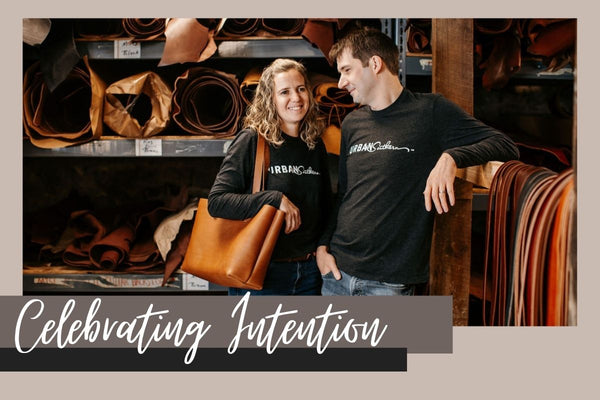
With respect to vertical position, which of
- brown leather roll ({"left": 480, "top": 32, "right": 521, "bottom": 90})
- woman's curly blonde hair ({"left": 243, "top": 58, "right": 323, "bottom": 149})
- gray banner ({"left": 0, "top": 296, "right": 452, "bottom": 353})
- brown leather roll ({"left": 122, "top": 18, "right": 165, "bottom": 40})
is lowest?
gray banner ({"left": 0, "top": 296, "right": 452, "bottom": 353})

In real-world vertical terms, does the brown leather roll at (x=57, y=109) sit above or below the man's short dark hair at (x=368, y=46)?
below

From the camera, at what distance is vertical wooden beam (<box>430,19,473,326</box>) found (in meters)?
1.80

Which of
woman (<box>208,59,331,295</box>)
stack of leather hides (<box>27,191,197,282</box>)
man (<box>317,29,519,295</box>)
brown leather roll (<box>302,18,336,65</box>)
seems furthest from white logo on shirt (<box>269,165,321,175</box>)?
stack of leather hides (<box>27,191,197,282</box>)

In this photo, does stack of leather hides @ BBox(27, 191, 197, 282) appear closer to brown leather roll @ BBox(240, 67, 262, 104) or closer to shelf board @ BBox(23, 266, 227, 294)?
shelf board @ BBox(23, 266, 227, 294)

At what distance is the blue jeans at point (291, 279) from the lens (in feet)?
5.31

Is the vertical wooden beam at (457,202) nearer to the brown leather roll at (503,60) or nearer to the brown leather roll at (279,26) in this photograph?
the brown leather roll at (503,60)

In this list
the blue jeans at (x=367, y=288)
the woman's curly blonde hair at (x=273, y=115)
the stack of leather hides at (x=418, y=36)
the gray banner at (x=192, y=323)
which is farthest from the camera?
the stack of leather hides at (x=418, y=36)

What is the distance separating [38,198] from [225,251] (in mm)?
1346

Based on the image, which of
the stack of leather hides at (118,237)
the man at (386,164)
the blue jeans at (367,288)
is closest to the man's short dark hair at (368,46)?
the man at (386,164)

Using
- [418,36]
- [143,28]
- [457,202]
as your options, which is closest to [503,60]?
[418,36]

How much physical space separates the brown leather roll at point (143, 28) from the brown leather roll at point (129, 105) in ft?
0.45

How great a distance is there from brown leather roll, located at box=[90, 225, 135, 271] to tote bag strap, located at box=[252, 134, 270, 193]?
2.45 feet

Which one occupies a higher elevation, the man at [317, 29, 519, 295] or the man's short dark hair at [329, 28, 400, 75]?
the man's short dark hair at [329, 28, 400, 75]

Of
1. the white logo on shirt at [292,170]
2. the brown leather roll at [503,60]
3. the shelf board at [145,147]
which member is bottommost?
the white logo on shirt at [292,170]
